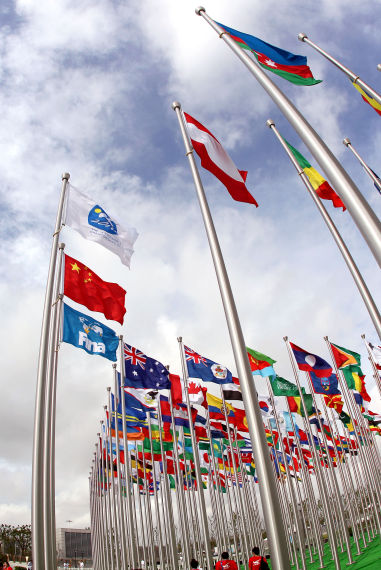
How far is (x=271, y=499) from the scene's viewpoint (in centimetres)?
489

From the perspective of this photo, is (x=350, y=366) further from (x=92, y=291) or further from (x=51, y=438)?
(x=51, y=438)

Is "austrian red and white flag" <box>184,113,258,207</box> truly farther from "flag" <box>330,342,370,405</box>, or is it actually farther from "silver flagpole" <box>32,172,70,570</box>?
"flag" <box>330,342,370,405</box>

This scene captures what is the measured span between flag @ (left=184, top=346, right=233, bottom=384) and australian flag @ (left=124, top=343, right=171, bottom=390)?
1384 millimetres

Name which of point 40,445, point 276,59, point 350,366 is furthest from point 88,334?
point 350,366

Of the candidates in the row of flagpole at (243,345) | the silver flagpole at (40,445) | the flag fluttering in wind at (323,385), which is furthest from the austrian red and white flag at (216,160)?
the flag fluttering in wind at (323,385)

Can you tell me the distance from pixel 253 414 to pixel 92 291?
258 inches

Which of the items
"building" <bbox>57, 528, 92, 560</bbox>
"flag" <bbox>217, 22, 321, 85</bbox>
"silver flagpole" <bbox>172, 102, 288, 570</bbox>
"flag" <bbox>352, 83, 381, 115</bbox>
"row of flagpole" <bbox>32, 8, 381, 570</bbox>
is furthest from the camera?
"building" <bbox>57, 528, 92, 560</bbox>

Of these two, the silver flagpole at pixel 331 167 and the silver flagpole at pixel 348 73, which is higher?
the silver flagpole at pixel 348 73

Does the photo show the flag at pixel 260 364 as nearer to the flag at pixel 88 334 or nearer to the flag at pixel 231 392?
the flag at pixel 231 392

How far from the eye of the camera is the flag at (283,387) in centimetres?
2216

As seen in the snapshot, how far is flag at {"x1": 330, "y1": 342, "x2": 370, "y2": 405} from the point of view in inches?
802

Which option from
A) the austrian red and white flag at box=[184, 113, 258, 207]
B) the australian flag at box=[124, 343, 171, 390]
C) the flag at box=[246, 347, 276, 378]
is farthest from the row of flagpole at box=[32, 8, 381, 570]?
the flag at box=[246, 347, 276, 378]

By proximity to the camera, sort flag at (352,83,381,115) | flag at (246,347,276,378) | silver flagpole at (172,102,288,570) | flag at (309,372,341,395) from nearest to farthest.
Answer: silver flagpole at (172,102,288,570), flag at (352,83,381,115), flag at (246,347,276,378), flag at (309,372,341,395)

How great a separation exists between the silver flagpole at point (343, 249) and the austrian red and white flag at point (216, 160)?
175cm
